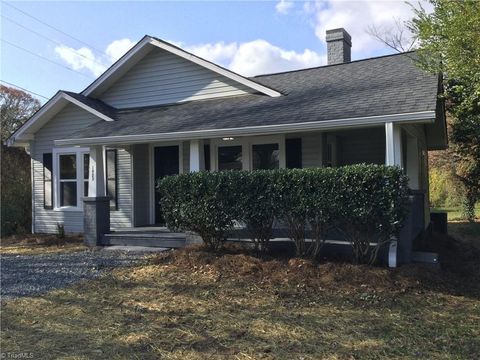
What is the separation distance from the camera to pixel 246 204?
797 centimetres

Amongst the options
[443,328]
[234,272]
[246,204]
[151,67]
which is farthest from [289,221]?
[151,67]

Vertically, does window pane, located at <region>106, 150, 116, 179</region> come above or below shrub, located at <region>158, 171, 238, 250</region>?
above

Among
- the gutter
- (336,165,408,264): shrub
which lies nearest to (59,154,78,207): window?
the gutter

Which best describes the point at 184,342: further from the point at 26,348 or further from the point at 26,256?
the point at 26,256

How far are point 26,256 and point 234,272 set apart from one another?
5.36 m

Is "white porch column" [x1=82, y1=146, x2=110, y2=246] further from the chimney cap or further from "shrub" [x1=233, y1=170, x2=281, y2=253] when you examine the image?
the chimney cap

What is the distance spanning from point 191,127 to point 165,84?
3.39 m

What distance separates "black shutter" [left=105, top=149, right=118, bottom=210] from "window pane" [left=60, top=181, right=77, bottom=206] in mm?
1025

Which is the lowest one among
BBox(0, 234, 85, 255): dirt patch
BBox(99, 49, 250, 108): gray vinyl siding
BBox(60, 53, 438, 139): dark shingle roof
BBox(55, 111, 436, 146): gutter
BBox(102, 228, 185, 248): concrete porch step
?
BBox(0, 234, 85, 255): dirt patch

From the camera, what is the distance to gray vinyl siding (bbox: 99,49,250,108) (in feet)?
40.0

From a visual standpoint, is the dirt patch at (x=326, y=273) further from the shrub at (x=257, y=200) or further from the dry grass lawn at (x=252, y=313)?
the shrub at (x=257, y=200)

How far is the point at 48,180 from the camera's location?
13.7m

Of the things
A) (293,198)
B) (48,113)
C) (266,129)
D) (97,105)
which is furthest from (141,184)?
(293,198)

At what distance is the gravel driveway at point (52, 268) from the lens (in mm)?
7280
